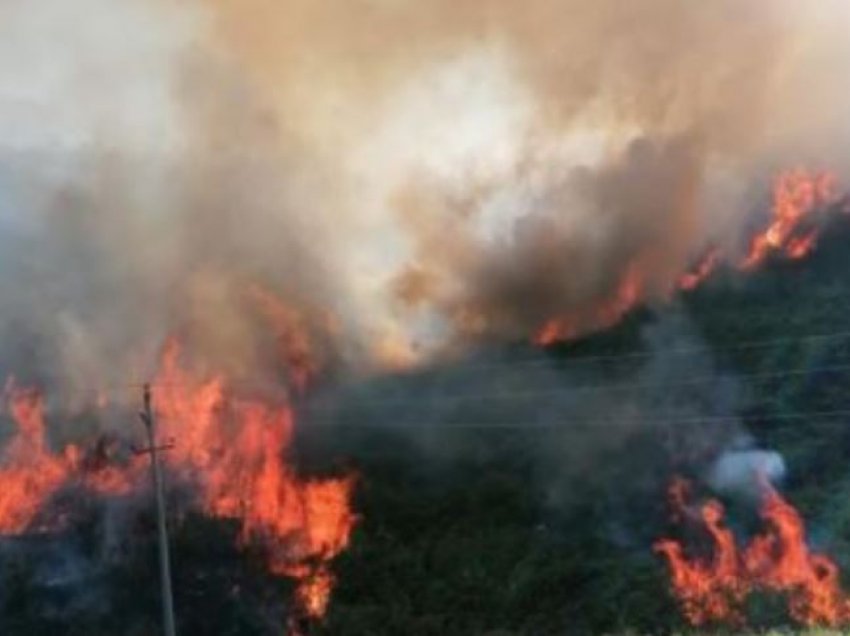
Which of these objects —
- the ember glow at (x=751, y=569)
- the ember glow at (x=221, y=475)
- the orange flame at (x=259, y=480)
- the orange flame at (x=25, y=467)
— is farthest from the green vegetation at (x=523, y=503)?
the orange flame at (x=25, y=467)

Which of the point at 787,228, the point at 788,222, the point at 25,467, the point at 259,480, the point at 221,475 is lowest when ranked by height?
the point at 259,480

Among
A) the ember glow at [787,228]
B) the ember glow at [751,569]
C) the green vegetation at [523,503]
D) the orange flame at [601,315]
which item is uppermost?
the ember glow at [787,228]

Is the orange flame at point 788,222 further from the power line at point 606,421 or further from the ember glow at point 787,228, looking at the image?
the power line at point 606,421

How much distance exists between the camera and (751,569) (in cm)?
4719

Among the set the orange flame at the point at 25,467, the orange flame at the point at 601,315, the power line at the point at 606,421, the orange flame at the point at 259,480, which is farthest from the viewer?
the orange flame at the point at 601,315

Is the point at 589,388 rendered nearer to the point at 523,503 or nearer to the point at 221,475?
the point at 523,503

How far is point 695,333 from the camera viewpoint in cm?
5888

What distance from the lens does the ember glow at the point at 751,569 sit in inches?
1754

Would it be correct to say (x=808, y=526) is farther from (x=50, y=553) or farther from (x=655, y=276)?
(x=50, y=553)

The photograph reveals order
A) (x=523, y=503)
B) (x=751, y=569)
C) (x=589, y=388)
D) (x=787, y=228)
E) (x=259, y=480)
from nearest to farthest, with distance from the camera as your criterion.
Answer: (x=751, y=569)
(x=259, y=480)
(x=523, y=503)
(x=589, y=388)
(x=787, y=228)

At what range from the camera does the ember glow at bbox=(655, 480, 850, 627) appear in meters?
44.6

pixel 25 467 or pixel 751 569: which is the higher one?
pixel 25 467

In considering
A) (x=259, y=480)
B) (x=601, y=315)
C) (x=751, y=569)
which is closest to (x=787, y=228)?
(x=601, y=315)

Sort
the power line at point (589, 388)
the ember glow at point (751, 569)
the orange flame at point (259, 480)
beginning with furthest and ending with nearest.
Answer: the power line at point (589, 388), the orange flame at point (259, 480), the ember glow at point (751, 569)
